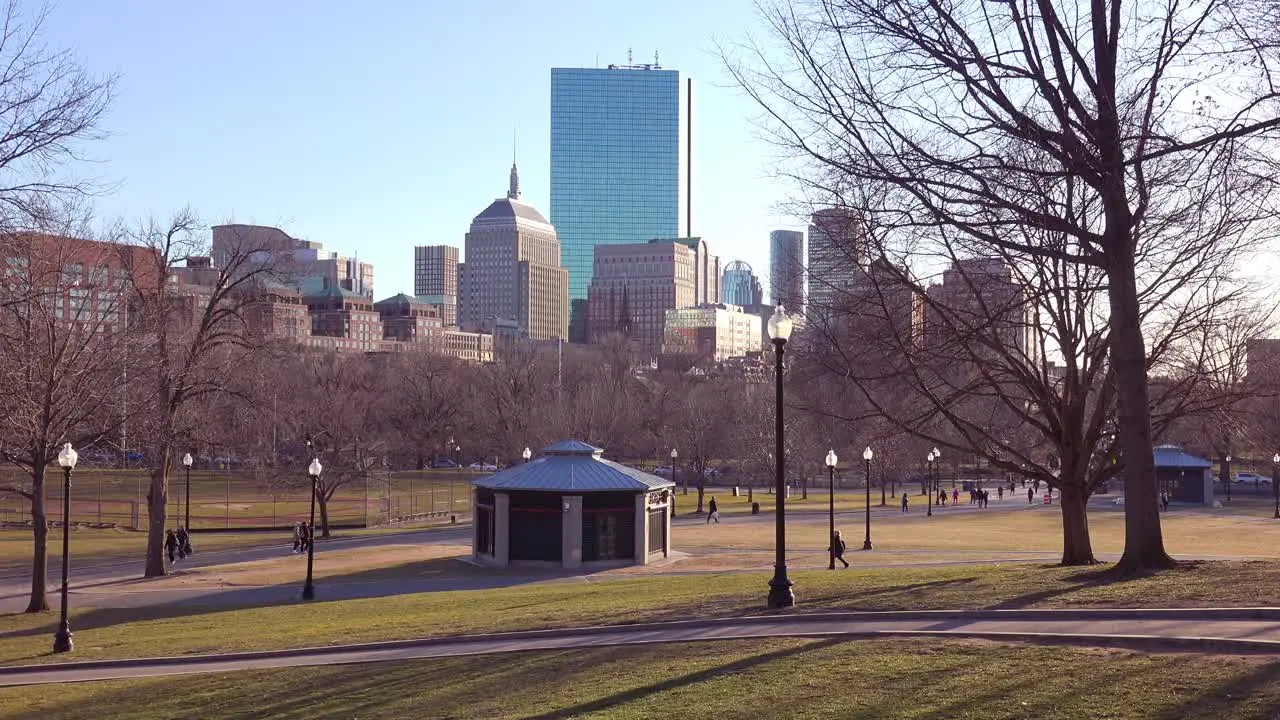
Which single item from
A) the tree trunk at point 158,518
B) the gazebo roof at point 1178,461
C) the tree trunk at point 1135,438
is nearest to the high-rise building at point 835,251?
the tree trunk at point 1135,438

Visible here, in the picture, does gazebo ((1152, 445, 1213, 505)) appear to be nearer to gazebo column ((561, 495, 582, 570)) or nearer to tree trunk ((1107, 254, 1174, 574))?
gazebo column ((561, 495, 582, 570))

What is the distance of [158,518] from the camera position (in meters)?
37.3

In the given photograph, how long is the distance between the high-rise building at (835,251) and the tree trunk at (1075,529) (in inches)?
251

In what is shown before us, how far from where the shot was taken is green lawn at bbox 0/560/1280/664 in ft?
52.4

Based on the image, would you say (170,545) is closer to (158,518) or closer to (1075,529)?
(158,518)

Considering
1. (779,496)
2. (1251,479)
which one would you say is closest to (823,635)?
(779,496)

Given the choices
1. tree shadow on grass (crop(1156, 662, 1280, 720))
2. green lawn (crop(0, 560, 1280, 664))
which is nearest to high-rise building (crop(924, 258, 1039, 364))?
green lawn (crop(0, 560, 1280, 664))

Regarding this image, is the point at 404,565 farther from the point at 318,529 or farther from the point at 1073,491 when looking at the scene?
the point at 1073,491

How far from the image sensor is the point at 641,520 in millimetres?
41750

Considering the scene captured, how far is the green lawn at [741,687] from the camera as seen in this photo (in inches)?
414

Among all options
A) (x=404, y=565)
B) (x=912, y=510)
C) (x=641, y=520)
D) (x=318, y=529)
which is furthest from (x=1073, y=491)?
(x=912, y=510)

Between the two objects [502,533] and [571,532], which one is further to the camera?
[502,533]

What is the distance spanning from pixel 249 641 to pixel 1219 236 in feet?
59.1

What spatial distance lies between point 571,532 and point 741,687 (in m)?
29.0
